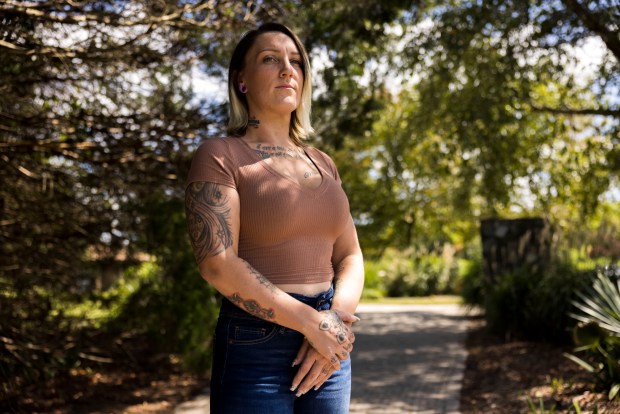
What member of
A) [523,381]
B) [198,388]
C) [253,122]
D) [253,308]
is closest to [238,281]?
[253,308]

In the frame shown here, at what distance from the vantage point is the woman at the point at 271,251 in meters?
2.20

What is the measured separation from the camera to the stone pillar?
12.5 metres

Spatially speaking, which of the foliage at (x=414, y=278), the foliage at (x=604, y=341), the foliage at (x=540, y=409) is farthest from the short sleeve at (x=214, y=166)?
the foliage at (x=414, y=278)

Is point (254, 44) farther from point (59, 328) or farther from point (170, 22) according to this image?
point (59, 328)

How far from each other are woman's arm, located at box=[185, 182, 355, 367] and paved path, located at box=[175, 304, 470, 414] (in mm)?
4715

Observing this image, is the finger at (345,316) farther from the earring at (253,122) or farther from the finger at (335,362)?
the earring at (253,122)

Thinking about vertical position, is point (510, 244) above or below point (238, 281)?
below

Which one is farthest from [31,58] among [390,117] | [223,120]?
[390,117]

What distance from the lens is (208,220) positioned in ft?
7.37

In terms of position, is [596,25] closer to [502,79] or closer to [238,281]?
[502,79]

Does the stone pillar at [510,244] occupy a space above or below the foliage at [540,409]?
above

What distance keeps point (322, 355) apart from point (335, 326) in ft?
0.33

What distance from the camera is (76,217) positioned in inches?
272

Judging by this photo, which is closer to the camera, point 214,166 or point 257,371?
point 257,371
